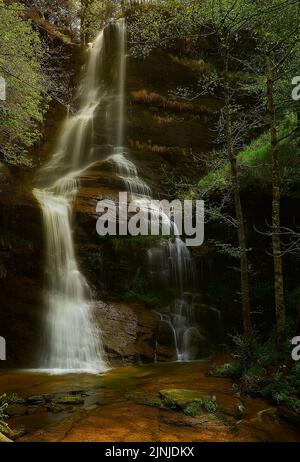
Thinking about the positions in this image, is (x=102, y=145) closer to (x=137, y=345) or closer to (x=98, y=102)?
(x=98, y=102)

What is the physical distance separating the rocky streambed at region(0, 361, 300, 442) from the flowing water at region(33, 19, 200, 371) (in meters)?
2.05

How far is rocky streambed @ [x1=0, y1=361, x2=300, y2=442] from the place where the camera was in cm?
534

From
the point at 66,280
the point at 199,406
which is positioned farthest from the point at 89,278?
the point at 199,406

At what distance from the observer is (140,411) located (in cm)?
625

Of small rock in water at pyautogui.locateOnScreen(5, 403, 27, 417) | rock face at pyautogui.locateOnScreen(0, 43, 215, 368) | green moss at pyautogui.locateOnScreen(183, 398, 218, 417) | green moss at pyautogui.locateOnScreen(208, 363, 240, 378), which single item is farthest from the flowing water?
green moss at pyautogui.locateOnScreen(183, 398, 218, 417)

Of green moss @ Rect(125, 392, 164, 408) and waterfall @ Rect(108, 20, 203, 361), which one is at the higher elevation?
waterfall @ Rect(108, 20, 203, 361)

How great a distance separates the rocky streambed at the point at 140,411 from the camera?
17.5 feet

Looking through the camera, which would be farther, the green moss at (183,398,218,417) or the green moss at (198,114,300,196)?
the green moss at (198,114,300,196)

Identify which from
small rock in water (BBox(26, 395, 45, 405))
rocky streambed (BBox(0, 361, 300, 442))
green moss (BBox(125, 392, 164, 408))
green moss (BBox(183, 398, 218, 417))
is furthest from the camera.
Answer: small rock in water (BBox(26, 395, 45, 405))

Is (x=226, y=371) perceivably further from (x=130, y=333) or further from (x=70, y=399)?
(x=70, y=399)

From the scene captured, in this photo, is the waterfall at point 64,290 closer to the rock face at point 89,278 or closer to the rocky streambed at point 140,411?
the rock face at point 89,278

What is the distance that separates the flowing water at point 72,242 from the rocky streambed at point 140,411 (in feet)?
6.72

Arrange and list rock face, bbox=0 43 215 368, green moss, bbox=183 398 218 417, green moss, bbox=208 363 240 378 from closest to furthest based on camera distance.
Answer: green moss, bbox=183 398 218 417 → green moss, bbox=208 363 240 378 → rock face, bbox=0 43 215 368

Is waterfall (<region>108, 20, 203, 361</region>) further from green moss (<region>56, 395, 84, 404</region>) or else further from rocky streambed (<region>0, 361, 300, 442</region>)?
green moss (<region>56, 395, 84, 404</region>)
